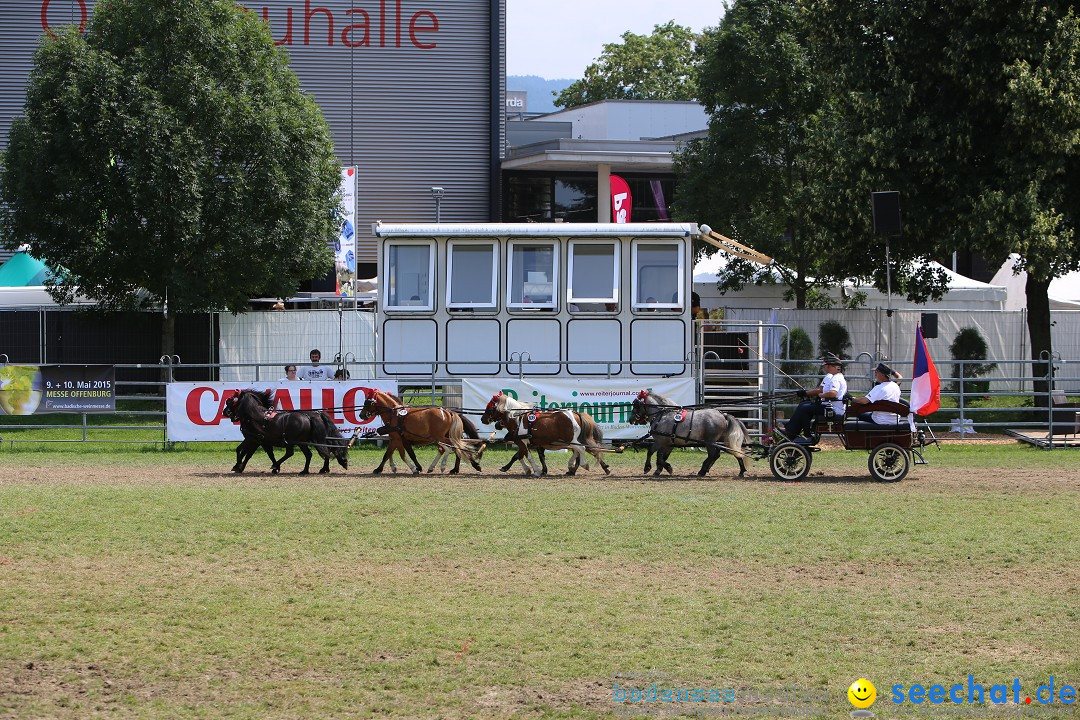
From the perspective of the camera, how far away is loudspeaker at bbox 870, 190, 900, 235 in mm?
21734

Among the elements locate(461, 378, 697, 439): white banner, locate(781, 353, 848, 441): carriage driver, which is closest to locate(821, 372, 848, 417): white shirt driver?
locate(781, 353, 848, 441): carriage driver

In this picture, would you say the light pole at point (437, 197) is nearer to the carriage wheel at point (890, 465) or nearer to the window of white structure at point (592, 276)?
the window of white structure at point (592, 276)

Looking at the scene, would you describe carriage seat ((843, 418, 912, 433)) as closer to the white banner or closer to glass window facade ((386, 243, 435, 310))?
the white banner

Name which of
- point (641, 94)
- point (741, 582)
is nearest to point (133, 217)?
point (741, 582)

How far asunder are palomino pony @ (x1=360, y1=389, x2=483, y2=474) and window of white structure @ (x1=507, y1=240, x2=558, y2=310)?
15.6ft

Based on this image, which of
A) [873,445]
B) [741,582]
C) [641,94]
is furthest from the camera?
[641,94]

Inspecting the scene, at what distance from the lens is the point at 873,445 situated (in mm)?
16797

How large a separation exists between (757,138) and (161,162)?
1617 centimetres

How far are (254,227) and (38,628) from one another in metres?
21.0

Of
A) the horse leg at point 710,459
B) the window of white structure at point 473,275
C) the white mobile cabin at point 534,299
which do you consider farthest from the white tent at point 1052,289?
the horse leg at point 710,459

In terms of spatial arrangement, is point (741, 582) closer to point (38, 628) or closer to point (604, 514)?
point (604, 514)

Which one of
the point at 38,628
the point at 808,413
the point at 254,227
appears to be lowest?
the point at 38,628

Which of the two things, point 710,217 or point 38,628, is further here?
point 710,217

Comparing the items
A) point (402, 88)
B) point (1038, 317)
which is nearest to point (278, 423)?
point (1038, 317)
